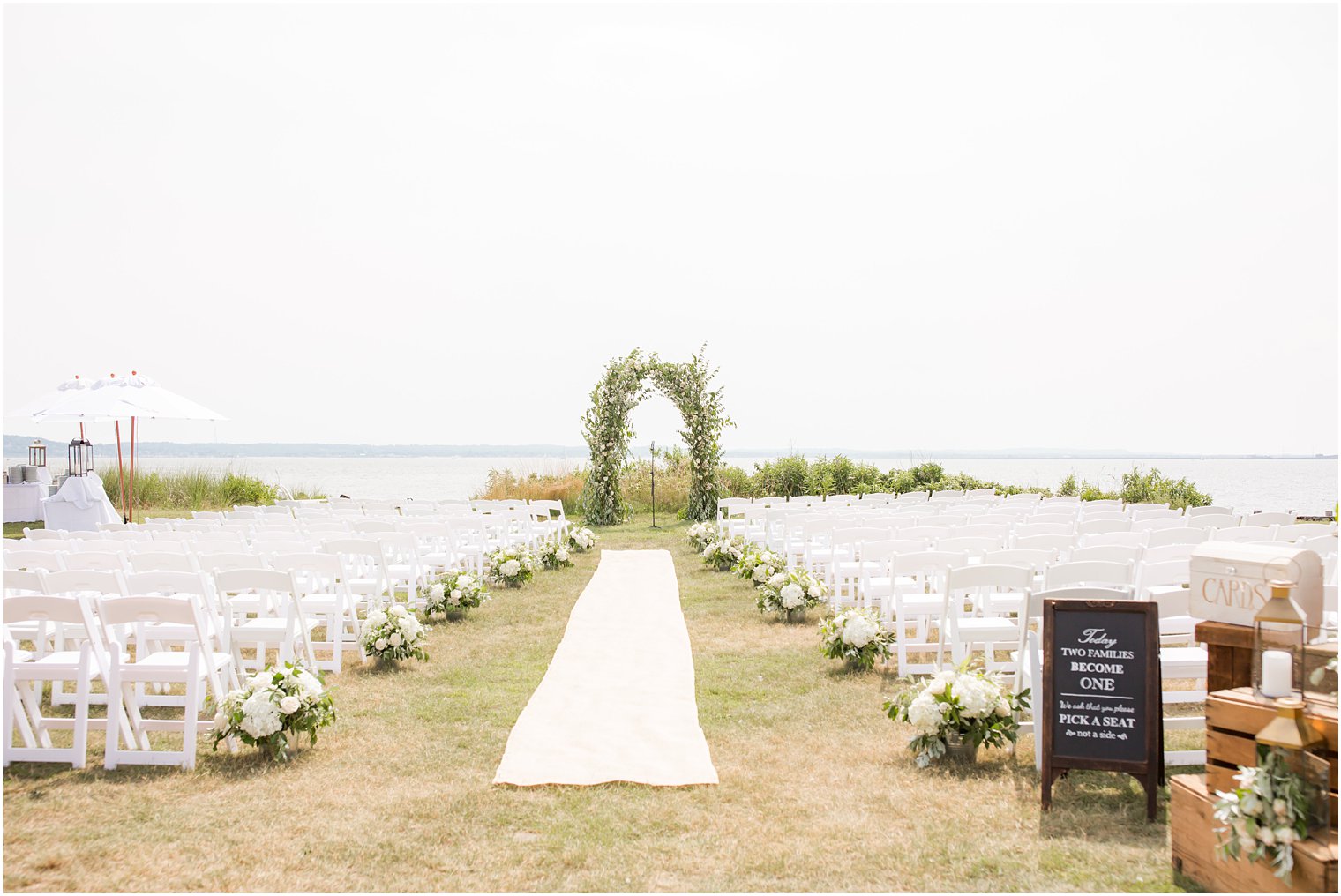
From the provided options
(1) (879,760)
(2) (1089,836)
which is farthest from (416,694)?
(2) (1089,836)

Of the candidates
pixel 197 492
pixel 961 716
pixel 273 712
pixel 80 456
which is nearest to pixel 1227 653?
pixel 961 716

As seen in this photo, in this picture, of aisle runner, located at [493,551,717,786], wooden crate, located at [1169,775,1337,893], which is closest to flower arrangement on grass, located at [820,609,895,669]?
aisle runner, located at [493,551,717,786]

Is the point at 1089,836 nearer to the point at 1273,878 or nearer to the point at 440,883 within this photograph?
the point at 1273,878

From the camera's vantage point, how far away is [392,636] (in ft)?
23.3

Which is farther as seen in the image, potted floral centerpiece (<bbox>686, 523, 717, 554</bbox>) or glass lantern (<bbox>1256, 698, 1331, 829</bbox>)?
potted floral centerpiece (<bbox>686, 523, 717, 554</bbox>)

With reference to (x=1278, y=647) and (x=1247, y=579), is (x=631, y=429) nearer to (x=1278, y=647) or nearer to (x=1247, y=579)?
(x=1247, y=579)

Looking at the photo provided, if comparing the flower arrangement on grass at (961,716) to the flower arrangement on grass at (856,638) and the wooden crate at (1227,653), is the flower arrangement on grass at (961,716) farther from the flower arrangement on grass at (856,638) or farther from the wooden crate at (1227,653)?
the flower arrangement on grass at (856,638)

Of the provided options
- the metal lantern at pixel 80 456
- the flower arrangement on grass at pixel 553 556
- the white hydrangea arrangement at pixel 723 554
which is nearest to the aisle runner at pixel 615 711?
the white hydrangea arrangement at pixel 723 554

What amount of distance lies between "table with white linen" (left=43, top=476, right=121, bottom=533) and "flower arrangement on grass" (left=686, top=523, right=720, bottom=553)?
31.0 ft

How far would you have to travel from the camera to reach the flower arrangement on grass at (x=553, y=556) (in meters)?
13.0

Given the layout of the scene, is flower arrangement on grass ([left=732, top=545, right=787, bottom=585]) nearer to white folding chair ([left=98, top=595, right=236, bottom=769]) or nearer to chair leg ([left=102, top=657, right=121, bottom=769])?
white folding chair ([left=98, top=595, right=236, bottom=769])

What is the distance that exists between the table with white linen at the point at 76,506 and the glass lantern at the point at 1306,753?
1611 centimetres

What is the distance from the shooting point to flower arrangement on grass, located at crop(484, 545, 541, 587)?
36.9 feet

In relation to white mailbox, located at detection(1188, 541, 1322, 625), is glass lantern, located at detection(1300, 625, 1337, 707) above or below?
below
